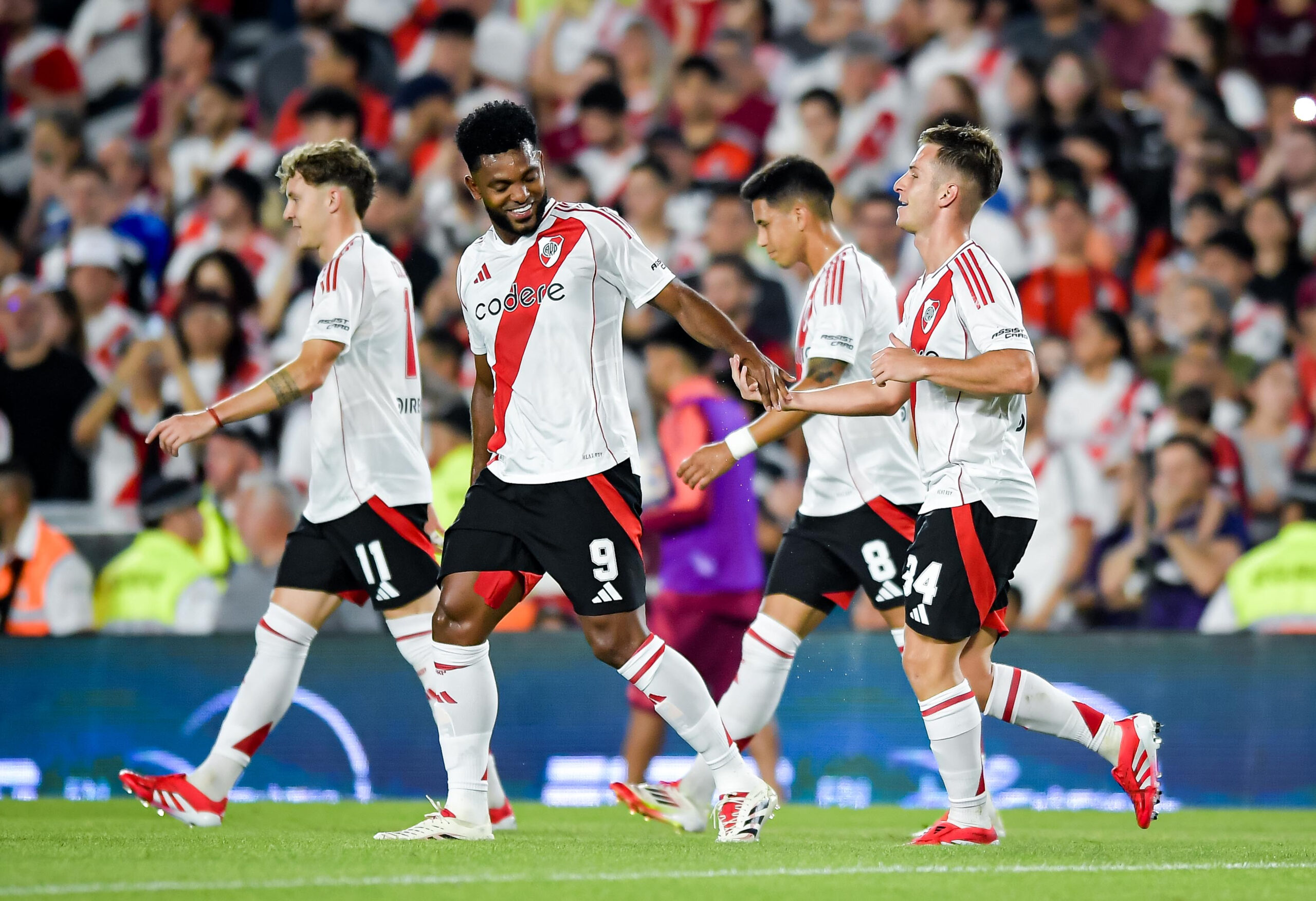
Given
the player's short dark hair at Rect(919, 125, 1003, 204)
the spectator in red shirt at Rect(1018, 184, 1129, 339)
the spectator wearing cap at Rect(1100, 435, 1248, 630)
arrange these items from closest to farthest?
the player's short dark hair at Rect(919, 125, 1003, 204), the spectator wearing cap at Rect(1100, 435, 1248, 630), the spectator in red shirt at Rect(1018, 184, 1129, 339)

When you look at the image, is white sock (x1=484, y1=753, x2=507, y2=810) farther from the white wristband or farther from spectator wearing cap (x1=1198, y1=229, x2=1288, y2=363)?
spectator wearing cap (x1=1198, y1=229, x2=1288, y2=363)

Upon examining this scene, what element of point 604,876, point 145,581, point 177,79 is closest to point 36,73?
point 177,79

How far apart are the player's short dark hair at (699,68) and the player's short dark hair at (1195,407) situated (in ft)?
16.2

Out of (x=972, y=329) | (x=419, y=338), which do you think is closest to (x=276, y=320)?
(x=419, y=338)

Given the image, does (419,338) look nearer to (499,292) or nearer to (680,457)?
(680,457)

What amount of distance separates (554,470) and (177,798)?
6.91 ft

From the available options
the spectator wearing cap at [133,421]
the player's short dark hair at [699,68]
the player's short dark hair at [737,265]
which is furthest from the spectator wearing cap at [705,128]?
the spectator wearing cap at [133,421]

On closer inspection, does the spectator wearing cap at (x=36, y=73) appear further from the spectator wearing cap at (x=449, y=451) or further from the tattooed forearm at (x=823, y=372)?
the tattooed forearm at (x=823, y=372)

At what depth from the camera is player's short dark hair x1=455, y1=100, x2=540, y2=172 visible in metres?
5.66

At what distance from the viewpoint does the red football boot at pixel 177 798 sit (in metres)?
6.36

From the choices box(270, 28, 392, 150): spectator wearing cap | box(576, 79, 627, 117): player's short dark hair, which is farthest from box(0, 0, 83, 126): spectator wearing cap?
box(576, 79, 627, 117): player's short dark hair

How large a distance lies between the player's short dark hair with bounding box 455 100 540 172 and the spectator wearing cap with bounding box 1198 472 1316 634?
5.01m

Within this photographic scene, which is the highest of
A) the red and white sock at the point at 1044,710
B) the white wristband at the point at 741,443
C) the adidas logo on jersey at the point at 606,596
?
the white wristband at the point at 741,443

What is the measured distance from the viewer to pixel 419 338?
10719 mm
